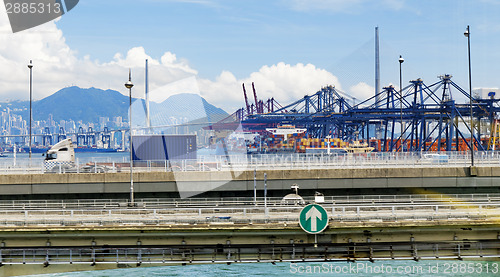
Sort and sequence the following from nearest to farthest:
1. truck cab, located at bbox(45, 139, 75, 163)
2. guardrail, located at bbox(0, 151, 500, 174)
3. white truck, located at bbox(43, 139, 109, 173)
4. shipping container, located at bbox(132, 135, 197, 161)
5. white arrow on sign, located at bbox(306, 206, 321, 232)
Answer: white arrow on sign, located at bbox(306, 206, 321, 232)
white truck, located at bbox(43, 139, 109, 173)
guardrail, located at bbox(0, 151, 500, 174)
truck cab, located at bbox(45, 139, 75, 163)
shipping container, located at bbox(132, 135, 197, 161)

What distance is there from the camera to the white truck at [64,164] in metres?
36.6

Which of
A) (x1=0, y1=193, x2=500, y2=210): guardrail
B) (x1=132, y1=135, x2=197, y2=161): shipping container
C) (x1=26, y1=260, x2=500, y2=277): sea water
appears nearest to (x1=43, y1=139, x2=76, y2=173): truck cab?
(x1=132, y1=135, x2=197, y2=161): shipping container

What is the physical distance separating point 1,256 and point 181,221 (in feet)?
30.1

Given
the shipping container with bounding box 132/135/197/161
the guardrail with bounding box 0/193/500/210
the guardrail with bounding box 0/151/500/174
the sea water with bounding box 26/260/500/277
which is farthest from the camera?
the shipping container with bounding box 132/135/197/161

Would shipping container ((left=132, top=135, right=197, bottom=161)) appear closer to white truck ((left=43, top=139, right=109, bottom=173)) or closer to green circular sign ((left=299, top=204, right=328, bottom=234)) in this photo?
white truck ((left=43, top=139, right=109, bottom=173))

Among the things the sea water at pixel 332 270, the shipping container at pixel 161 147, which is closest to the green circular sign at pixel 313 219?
the sea water at pixel 332 270

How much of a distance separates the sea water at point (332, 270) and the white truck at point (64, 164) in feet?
25.1

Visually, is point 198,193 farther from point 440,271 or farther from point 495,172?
point 495,172

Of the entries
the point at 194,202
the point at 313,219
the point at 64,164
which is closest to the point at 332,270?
the point at 313,219

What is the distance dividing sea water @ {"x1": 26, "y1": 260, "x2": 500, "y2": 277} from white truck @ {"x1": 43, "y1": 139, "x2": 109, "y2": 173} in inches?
301

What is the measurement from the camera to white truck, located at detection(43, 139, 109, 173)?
120ft

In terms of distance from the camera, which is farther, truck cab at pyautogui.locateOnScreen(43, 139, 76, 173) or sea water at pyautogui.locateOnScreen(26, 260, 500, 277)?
truck cab at pyautogui.locateOnScreen(43, 139, 76, 173)

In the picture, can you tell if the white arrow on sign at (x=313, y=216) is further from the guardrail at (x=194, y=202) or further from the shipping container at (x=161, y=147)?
the shipping container at (x=161, y=147)

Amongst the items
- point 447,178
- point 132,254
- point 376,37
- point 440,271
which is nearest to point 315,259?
point 132,254
